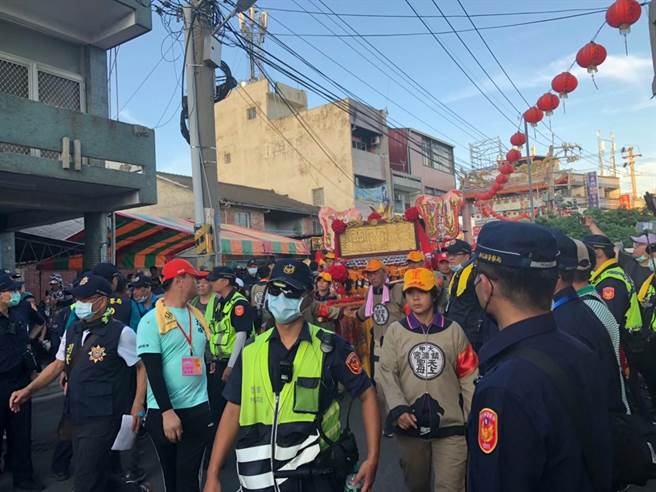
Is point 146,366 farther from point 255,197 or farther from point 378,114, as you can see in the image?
point 378,114

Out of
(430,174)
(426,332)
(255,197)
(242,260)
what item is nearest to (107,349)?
(426,332)

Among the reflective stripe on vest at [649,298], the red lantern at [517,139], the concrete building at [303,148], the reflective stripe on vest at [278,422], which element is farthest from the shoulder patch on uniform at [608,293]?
the concrete building at [303,148]

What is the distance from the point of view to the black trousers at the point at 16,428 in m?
4.50

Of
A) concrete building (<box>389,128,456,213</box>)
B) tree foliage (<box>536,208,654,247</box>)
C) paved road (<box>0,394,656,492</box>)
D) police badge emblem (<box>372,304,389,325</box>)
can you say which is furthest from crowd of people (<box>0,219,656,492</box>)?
concrete building (<box>389,128,456,213</box>)

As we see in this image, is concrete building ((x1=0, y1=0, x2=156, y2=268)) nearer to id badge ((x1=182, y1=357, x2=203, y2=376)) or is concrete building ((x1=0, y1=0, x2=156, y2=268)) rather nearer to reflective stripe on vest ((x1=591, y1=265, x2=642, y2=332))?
id badge ((x1=182, y1=357, x2=203, y2=376))

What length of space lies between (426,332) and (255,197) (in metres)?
23.5

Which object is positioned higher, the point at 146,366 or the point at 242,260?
the point at 242,260

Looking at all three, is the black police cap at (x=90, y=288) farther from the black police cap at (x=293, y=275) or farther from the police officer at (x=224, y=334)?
the black police cap at (x=293, y=275)

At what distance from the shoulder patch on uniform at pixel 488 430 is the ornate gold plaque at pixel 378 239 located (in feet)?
A: 33.2

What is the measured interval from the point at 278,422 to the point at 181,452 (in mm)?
1510

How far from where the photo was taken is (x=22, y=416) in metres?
4.64

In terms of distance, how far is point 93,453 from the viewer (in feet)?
11.2

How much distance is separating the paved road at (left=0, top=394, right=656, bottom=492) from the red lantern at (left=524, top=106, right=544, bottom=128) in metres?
8.21

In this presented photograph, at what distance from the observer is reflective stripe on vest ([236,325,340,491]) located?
2.25 m
